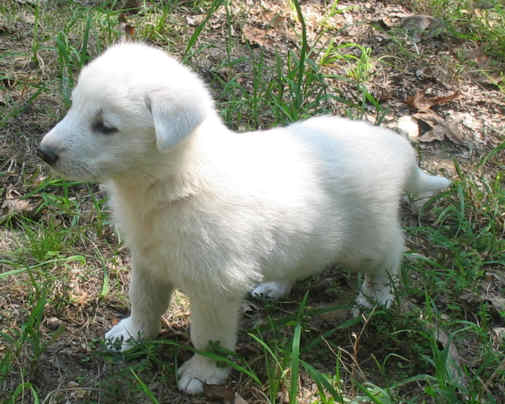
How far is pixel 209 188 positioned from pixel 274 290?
1.21 m

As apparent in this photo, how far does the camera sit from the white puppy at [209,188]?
224cm

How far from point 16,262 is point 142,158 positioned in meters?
1.38

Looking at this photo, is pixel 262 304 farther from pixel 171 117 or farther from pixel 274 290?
pixel 171 117

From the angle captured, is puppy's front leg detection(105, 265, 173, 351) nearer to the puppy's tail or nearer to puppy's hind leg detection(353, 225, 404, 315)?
puppy's hind leg detection(353, 225, 404, 315)

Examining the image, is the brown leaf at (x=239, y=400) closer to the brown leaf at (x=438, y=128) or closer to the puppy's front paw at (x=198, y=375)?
A: the puppy's front paw at (x=198, y=375)

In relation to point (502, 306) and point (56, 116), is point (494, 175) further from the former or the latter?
point (56, 116)

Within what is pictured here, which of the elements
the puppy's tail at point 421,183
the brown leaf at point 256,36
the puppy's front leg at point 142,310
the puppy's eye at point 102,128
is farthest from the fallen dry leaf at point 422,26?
the puppy's eye at point 102,128

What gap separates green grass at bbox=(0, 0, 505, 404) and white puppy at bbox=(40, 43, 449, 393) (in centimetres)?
20

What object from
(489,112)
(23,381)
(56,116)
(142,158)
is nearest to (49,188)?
(56,116)

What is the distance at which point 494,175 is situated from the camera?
4316 mm

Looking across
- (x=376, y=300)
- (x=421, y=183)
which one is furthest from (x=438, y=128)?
(x=376, y=300)

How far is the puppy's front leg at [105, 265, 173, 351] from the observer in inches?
113

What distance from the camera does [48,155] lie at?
2.26 metres

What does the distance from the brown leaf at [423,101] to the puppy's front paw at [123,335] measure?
2.98m
